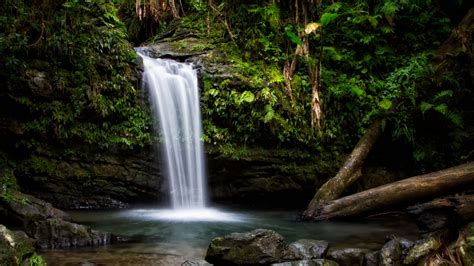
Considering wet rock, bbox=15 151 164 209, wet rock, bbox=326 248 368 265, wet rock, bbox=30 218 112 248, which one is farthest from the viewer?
wet rock, bbox=15 151 164 209

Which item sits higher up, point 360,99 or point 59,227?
point 360,99

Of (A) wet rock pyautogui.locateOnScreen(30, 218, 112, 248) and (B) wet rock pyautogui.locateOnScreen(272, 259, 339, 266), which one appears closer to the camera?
(B) wet rock pyautogui.locateOnScreen(272, 259, 339, 266)

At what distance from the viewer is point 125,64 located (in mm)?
9109

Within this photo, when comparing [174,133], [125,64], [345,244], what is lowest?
[345,244]

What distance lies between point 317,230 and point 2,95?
6173 mm

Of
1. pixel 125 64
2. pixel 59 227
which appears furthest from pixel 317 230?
pixel 125 64

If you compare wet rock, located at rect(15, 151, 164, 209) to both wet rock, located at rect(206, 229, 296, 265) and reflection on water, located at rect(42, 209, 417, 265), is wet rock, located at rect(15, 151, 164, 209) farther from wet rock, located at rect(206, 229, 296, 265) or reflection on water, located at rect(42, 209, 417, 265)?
wet rock, located at rect(206, 229, 296, 265)

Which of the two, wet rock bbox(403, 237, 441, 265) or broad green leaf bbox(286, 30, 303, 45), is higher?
broad green leaf bbox(286, 30, 303, 45)

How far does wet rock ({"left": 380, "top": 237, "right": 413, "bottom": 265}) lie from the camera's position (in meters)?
4.76

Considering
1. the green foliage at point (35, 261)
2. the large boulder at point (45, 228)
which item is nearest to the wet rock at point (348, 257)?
the large boulder at point (45, 228)

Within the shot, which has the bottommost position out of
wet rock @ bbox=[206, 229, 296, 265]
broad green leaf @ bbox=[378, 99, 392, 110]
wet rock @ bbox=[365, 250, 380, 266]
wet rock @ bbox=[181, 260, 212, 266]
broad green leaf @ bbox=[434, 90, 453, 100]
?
wet rock @ bbox=[365, 250, 380, 266]

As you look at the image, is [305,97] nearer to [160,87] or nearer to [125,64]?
[160,87]

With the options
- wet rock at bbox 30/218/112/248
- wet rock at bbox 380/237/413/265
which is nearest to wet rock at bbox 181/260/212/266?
wet rock at bbox 30/218/112/248

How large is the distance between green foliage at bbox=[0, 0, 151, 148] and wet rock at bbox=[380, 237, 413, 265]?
211 inches
